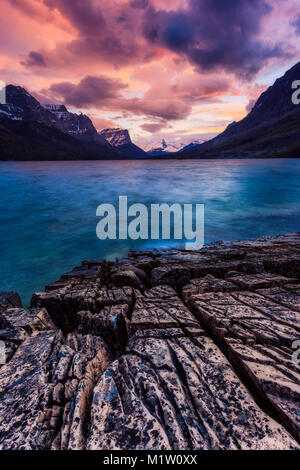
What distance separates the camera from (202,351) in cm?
314

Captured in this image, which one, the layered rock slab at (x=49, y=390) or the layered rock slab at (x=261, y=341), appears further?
the layered rock slab at (x=261, y=341)

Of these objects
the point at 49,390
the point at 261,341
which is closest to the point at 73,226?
the point at 49,390

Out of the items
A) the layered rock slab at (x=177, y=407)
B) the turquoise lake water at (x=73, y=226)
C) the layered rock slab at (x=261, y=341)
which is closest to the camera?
the layered rock slab at (x=177, y=407)

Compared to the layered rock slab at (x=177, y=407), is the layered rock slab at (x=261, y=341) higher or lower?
higher

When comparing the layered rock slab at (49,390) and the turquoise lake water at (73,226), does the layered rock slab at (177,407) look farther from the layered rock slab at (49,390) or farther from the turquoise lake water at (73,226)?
the turquoise lake water at (73,226)

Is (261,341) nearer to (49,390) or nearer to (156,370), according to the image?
(156,370)

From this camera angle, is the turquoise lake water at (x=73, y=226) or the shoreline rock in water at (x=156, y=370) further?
the turquoise lake water at (x=73, y=226)

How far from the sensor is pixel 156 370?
285 centimetres

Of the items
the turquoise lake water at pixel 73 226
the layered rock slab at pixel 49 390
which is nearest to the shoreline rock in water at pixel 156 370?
the layered rock slab at pixel 49 390

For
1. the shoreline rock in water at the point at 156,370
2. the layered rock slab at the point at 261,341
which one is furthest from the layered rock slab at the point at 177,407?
the layered rock slab at the point at 261,341

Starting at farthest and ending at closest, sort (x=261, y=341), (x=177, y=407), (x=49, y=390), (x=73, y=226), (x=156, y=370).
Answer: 1. (x=73, y=226)
2. (x=261, y=341)
3. (x=156, y=370)
4. (x=49, y=390)
5. (x=177, y=407)

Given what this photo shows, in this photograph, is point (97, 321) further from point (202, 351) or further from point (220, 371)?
point (220, 371)

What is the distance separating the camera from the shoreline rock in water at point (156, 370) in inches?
86.9

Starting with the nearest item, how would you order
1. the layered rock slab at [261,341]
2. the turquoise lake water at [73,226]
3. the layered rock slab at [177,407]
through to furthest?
1. the layered rock slab at [177,407]
2. the layered rock slab at [261,341]
3. the turquoise lake water at [73,226]
